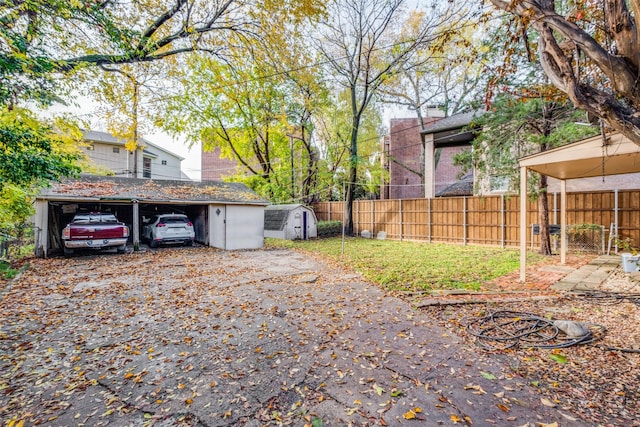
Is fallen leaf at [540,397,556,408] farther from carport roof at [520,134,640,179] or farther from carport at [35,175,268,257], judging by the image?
carport at [35,175,268,257]

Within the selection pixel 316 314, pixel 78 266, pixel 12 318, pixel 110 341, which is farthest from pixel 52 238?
pixel 316 314

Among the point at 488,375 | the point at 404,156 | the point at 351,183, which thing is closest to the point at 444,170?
the point at 404,156

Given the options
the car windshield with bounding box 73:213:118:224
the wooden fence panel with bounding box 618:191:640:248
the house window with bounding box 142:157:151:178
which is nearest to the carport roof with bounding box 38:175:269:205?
the car windshield with bounding box 73:213:118:224

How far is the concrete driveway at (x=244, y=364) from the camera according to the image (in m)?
2.26

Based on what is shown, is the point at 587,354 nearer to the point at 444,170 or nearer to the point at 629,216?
the point at 629,216

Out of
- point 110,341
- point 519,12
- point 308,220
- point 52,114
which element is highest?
point 52,114

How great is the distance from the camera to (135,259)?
378 inches

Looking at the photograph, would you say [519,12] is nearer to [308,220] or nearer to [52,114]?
[52,114]

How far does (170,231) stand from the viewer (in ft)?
39.8

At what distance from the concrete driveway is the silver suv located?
629 cm

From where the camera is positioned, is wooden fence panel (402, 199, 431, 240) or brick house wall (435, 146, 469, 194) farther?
brick house wall (435, 146, 469, 194)

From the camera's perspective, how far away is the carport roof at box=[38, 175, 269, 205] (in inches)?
392

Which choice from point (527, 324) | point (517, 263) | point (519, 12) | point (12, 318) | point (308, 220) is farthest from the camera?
point (308, 220)

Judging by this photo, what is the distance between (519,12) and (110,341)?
6.44 metres
